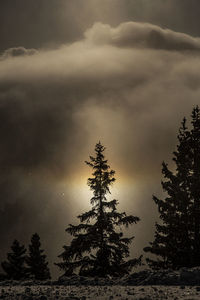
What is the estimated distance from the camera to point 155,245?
29.4 metres

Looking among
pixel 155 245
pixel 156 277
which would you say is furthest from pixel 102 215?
pixel 156 277

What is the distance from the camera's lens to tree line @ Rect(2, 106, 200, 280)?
2584 centimetres

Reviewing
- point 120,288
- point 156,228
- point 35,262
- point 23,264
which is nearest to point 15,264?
point 23,264

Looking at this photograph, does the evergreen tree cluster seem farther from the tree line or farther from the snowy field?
the snowy field

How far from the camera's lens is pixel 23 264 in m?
54.5

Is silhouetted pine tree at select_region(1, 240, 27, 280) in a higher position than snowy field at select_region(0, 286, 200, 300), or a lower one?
higher

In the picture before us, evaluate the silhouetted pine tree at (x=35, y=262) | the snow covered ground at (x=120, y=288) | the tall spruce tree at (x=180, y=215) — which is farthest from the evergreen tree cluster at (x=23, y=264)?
the snow covered ground at (x=120, y=288)

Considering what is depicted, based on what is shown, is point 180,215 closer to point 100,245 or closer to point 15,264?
point 100,245

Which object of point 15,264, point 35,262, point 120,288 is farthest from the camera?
point 35,262

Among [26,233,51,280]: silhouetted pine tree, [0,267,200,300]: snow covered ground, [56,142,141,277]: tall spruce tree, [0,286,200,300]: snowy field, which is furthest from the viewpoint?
→ [26,233,51,280]: silhouetted pine tree

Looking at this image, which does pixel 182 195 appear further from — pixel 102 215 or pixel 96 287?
pixel 96 287

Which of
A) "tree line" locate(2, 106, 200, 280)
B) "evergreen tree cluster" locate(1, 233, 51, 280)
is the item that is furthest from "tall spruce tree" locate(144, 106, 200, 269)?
"evergreen tree cluster" locate(1, 233, 51, 280)

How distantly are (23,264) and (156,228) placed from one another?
30832 mm

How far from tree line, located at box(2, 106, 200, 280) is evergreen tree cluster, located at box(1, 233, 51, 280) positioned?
25197mm
